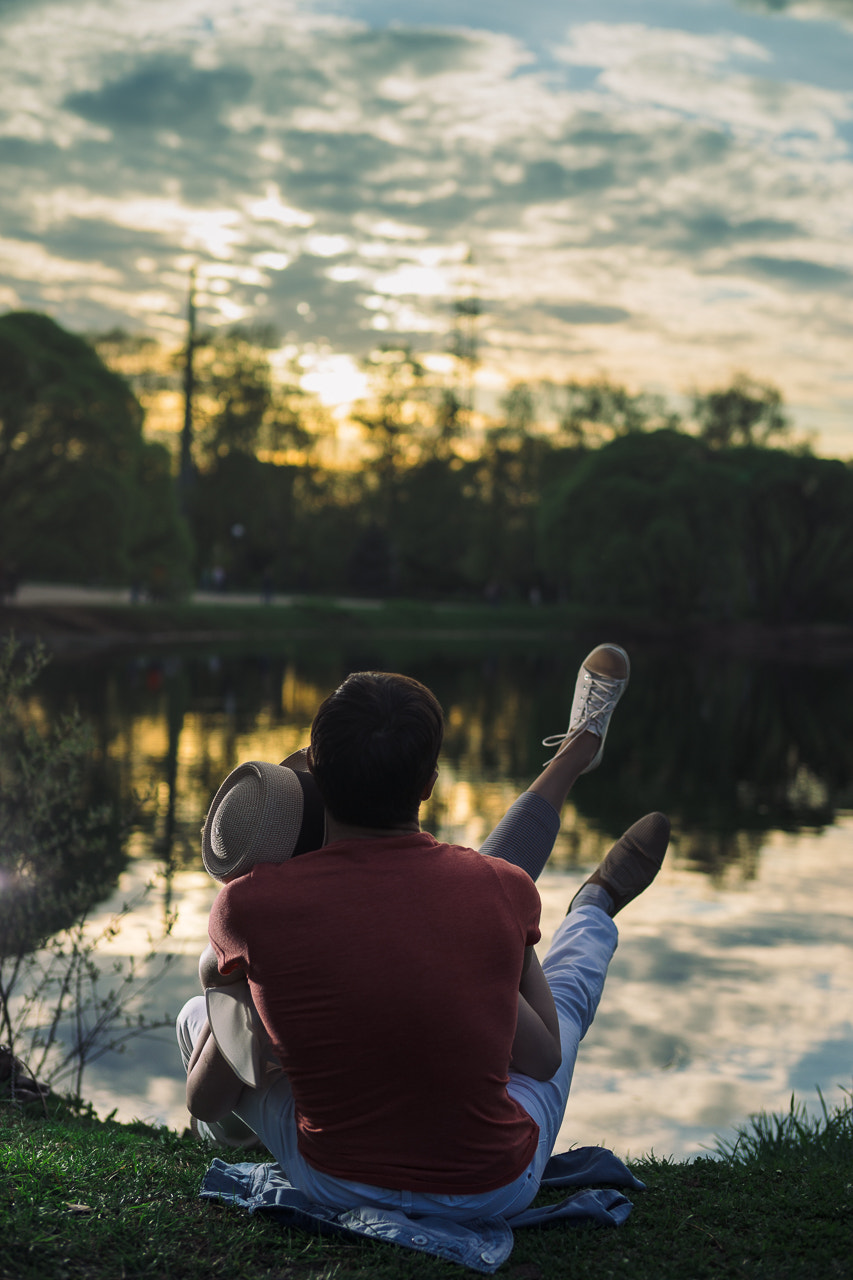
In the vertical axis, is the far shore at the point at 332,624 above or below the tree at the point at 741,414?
below

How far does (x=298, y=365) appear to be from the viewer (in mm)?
56375

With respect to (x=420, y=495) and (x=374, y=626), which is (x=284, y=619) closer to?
(x=374, y=626)

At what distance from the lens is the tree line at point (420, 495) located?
29891mm

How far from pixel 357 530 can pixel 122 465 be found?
2857cm

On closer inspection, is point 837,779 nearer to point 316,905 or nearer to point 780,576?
point 316,905

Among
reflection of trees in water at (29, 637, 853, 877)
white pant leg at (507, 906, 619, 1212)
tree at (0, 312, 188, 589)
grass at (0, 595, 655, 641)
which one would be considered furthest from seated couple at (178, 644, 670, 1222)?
tree at (0, 312, 188, 589)

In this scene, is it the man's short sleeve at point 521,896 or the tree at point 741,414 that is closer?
the man's short sleeve at point 521,896

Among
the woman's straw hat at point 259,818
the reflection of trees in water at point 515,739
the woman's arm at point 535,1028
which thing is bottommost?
the reflection of trees in water at point 515,739

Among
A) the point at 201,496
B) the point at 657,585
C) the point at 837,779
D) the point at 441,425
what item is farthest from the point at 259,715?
the point at 441,425

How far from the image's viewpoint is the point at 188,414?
163 ft

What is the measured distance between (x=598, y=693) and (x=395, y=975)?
1734mm

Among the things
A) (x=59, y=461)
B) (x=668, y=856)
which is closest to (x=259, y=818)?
(x=668, y=856)

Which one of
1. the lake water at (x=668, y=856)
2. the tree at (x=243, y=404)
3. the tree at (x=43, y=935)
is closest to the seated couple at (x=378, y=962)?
the tree at (x=43, y=935)

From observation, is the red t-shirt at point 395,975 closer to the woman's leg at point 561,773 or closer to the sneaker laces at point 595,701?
the woman's leg at point 561,773
